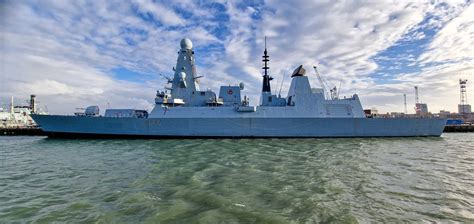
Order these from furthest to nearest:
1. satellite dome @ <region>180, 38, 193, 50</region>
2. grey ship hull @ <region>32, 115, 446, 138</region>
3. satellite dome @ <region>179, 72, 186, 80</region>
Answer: satellite dome @ <region>180, 38, 193, 50</region> → satellite dome @ <region>179, 72, 186, 80</region> → grey ship hull @ <region>32, 115, 446, 138</region>

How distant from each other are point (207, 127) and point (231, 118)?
1.91m

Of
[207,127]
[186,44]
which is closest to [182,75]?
[186,44]

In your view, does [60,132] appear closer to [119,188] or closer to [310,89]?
[119,188]

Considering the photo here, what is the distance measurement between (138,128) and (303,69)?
13.6 metres

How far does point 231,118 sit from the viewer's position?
18.1 m

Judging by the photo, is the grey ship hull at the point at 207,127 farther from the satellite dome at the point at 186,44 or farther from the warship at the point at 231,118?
the satellite dome at the point at 186,44

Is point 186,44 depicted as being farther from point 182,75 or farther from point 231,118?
point 231,118

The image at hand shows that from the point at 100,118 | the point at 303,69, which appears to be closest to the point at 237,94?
the point at 303,69

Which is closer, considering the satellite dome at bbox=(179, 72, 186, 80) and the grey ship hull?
the grey ship hull

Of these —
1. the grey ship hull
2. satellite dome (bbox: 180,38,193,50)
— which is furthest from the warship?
satellite dome (bbox: 180,38,193,50)

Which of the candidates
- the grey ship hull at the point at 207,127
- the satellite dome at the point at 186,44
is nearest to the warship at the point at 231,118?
the grey ship hull at the point at 207,127

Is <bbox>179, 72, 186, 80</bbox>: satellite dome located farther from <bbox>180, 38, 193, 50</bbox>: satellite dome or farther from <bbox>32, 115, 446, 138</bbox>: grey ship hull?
<bbox>32, 115, 446, 138</bbox>: grey ship hull

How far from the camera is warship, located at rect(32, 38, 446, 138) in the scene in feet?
58.6

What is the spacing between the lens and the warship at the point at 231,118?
17.9 m
